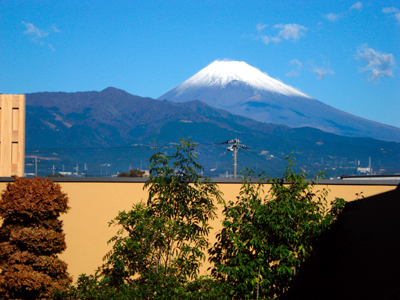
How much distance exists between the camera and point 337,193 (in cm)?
874

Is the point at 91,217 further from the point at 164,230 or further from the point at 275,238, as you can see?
the point at 275,238

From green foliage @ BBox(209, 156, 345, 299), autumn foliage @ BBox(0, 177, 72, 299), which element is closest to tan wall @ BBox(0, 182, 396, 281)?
autumn foliage @ BBox(0, 177, 72, 299)

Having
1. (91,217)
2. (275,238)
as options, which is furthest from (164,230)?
(91,217)

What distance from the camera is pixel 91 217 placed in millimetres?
9625

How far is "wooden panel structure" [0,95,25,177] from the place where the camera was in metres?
11.0

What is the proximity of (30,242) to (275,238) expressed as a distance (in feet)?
16.2

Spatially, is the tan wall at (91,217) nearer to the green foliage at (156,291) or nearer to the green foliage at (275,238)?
the green foliage at (156,291)

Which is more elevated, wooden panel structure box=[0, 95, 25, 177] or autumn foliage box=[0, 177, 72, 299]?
wooden panel structure box=[0, 95, 25, 177]

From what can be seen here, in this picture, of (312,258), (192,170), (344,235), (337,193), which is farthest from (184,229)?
(337,193)

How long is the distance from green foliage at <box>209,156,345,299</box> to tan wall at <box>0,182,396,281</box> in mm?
3116

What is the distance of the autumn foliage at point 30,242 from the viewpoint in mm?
8391

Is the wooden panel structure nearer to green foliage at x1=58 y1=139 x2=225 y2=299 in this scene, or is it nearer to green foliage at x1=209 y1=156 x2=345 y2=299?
green foliage at x1=58 y1=139 x2=225 y2=299

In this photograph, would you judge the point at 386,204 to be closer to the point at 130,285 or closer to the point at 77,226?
the point at 130,285

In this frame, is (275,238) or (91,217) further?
(91,217)
